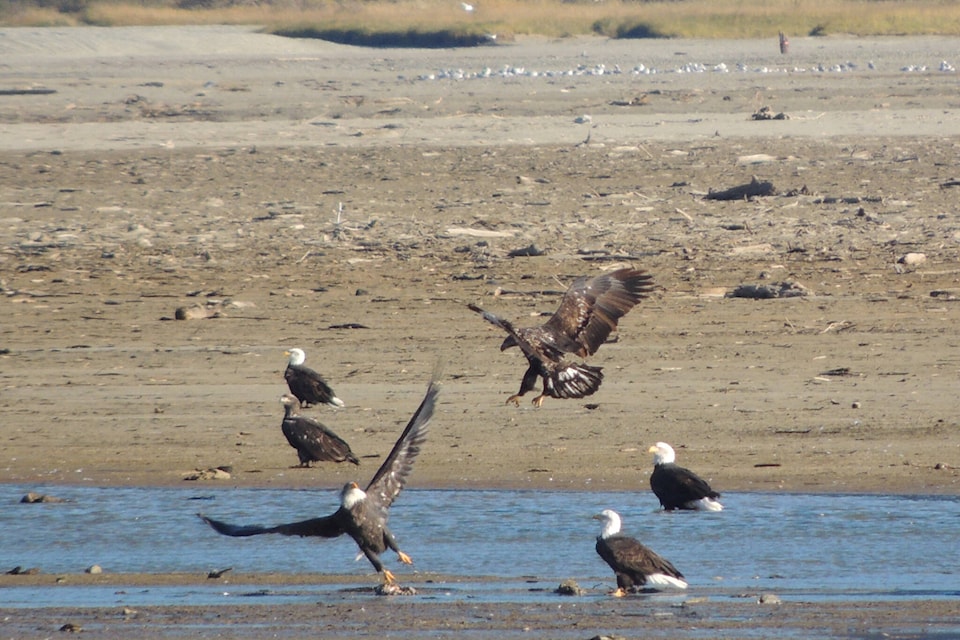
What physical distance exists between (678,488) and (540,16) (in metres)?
33.3

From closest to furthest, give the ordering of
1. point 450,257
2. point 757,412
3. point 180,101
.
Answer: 1. point 757,412
2. point 450,257
3. point 180,101

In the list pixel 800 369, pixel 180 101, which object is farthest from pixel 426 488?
pixel 180 101

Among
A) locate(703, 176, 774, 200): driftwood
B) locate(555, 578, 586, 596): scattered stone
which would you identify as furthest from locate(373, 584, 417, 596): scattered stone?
locate(703, 176, 774, 200): driftwood

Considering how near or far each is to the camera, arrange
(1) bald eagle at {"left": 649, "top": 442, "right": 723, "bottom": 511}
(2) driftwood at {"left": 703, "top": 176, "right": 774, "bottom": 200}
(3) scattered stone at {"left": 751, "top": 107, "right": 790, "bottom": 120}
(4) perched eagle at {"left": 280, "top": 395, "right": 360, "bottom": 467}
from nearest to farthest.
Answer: (1) bald eagle at {"left": 649, "top": 442, "right": 723, "bottom": 511} < (4) perched eagle at {"left": 280, "top": 395, "right": 360, "bottom": 467} < (2) driftwood at {"left": 703, "top": 176, "right": 774, "bottom": 200} < (3) scattered stone at {"left": 751, "top": 107, "right": 790, "bottom": 120}

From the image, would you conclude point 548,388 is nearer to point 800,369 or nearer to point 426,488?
point 426,488

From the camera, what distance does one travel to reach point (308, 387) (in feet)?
25.5

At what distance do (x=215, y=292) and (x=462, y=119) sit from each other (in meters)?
8.90

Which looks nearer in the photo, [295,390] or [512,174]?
[295,390]

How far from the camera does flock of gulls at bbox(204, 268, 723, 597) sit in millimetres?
5652

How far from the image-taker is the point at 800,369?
8.36 m

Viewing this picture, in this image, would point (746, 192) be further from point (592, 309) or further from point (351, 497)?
point (351, 497)

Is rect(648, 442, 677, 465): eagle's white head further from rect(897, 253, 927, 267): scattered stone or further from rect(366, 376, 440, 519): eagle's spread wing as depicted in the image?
rect(897, 253, 927, 267): scattered stone

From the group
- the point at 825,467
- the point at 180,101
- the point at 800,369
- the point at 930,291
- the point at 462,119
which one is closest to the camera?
the point at 825,467

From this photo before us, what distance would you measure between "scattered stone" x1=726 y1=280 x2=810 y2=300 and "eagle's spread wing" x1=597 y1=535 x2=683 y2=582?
4.31m
